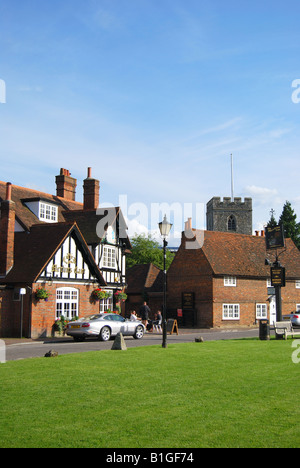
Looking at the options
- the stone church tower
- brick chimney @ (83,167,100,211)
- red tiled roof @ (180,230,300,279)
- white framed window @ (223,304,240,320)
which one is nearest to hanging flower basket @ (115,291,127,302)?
brick chimney @ (83,167,100,211)

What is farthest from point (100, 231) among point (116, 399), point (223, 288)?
point (116, 399)


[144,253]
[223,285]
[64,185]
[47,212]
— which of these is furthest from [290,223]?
[47,212]

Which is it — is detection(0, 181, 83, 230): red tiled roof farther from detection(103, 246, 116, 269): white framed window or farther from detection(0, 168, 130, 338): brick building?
detection(103, 246, 116, 269): white framed window

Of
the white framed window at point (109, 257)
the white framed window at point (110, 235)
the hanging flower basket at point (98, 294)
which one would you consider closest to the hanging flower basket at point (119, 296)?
the white framed window at point (109, 257)

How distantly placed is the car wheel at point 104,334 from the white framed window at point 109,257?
11.2 metres

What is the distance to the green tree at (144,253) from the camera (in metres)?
69.1

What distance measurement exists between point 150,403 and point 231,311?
33.6 m

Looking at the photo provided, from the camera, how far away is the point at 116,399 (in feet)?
28.4

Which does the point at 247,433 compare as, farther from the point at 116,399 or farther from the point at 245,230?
the point at 245,230

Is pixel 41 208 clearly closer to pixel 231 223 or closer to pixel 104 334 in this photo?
pixel 104 334

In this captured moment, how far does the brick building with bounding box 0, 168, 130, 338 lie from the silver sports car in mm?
3739

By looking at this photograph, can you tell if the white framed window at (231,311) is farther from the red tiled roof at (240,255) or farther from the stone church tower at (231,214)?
the stone church tower at (231,214)
